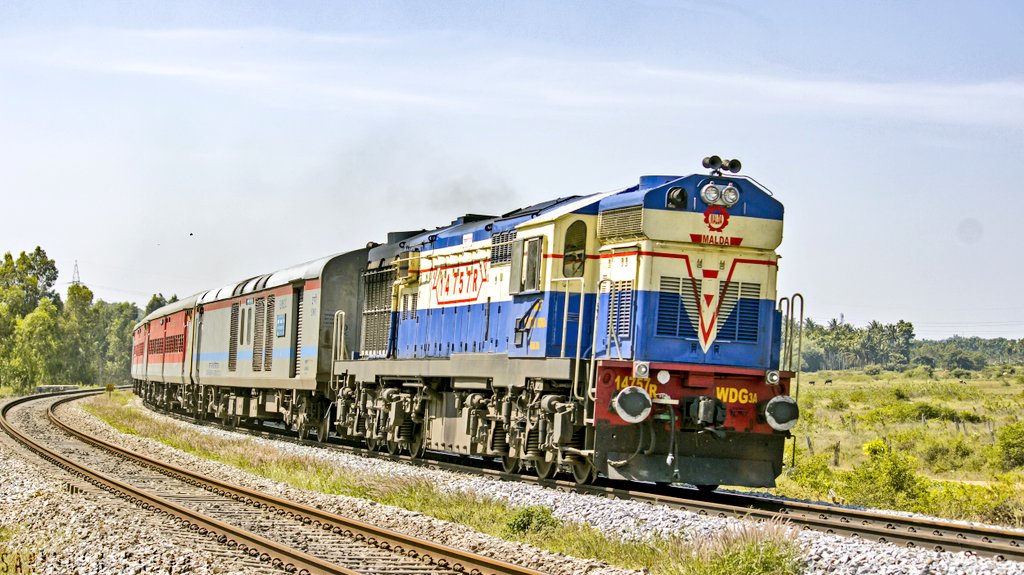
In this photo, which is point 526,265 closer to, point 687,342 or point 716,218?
point 687,342

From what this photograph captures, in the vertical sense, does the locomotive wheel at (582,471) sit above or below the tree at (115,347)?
above

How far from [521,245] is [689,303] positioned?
2522 mm

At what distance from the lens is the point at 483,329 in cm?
1606

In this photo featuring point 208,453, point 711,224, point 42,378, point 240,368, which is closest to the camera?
point 711,224

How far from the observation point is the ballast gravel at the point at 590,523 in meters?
8.38

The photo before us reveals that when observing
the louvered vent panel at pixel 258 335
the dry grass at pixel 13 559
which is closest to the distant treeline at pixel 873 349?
the louvered vent panel at pixel 258 335

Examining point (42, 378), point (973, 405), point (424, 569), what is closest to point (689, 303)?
point (424, 569)

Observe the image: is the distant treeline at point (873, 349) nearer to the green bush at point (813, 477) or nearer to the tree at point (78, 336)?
the tree at point (78, 336)

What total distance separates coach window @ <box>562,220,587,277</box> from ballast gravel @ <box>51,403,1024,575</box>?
8.86ft

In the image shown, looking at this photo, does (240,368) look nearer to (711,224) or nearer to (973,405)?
(711,224)

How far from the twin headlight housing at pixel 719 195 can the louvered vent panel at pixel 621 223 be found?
2.59 ft

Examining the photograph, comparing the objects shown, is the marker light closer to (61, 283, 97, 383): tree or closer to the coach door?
the coach door

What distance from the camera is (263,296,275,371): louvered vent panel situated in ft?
80.0

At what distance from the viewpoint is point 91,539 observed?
10102 millimetres
